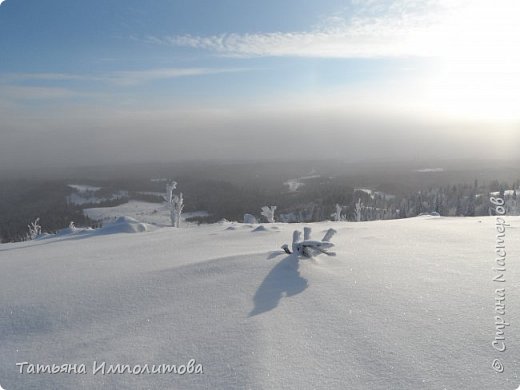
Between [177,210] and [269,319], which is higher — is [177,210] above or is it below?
below

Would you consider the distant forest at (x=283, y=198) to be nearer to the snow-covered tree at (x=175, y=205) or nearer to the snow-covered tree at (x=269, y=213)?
the snow-covered tree at (x=269, y=213)

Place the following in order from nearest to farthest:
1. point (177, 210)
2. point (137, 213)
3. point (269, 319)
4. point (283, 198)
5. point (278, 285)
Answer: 1. point (269, 319)
2. point (278, 285)
3. point (177, 210)
4. point (137, 213)
5. point (283, 198)

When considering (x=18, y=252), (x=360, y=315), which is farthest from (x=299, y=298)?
(x=18, y=252)

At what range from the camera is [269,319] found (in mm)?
3477

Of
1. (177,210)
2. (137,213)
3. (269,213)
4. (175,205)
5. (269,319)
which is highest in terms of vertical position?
(269,319)

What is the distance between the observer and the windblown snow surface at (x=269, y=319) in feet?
8.99

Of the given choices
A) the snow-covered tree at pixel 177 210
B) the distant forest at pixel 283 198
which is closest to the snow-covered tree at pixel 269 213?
the snow-covered tree at pixel 177 210

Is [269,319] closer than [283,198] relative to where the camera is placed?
Yes

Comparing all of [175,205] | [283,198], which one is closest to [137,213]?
[283,198]

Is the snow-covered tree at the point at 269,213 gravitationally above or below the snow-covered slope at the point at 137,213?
above

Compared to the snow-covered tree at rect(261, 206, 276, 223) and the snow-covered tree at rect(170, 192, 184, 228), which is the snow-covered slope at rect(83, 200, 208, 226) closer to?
the snow-covered tree at rect(170, 192, 184, 228)

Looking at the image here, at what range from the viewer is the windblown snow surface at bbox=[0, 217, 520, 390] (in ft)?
8.99

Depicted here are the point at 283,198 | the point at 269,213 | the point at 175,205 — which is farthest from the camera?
the point at 283,198

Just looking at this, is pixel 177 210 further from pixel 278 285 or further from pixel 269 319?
pixel 269 319
